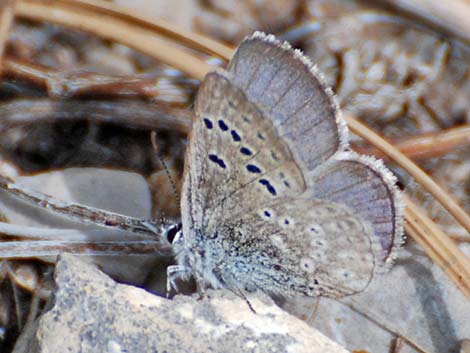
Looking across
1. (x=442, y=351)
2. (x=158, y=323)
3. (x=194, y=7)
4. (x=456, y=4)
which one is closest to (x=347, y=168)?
(x=158, y=323)

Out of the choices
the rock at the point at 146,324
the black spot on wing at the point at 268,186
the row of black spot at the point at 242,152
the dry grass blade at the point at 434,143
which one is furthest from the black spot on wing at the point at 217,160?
the dry grass blade at the point at 434,143

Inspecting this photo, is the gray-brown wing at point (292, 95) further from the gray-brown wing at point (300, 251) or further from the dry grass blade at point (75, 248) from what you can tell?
the dry grass blade at point (75, 248)

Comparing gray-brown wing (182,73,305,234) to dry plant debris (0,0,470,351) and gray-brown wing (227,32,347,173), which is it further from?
dry plant debris (0,0,470,351)

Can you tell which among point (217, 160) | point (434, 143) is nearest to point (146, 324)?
point (217, 160)

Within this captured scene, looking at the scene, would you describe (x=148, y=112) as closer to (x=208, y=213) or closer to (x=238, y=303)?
(x=208, y=213)

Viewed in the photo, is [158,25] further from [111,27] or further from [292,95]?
[292,95]

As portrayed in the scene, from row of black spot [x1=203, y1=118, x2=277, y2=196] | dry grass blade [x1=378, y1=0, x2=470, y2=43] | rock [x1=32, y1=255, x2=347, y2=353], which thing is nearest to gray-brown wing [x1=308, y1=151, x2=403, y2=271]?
row of black spot [x1=203, y1=118, x2=277, y2=196]

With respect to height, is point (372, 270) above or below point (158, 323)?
above
